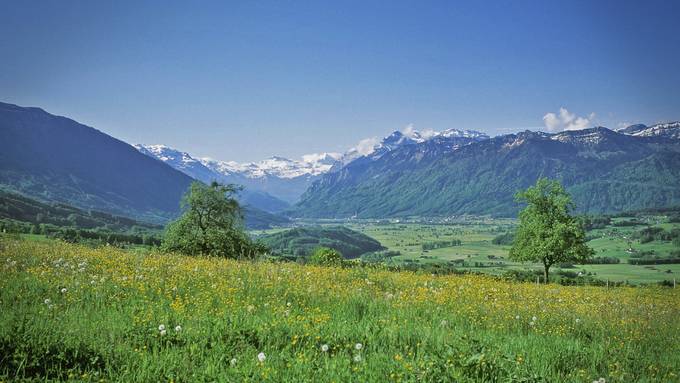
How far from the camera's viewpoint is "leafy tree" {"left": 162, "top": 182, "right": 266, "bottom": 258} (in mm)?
42094

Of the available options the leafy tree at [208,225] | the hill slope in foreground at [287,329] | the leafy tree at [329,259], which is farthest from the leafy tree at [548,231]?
the hill slope in foreground at [287,329]

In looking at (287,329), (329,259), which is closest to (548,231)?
(329,259)

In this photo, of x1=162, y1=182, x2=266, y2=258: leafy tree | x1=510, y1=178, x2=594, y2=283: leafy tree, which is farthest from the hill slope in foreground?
x1=510, y1=178, x2=594, y2=283: leafy tree

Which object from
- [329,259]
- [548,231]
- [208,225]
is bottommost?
[329,259]

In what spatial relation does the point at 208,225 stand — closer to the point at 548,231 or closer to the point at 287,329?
the point at 548,231

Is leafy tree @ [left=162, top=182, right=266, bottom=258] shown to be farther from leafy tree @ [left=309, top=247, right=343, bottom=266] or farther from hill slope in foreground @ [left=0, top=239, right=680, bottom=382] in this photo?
hill slope in foreground @ [left=0, top=239, right=680, bottom=382]

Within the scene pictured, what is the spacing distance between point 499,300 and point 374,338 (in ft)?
21.9

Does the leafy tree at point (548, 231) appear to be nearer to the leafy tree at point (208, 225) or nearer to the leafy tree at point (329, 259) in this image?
the leafy tree at point (329, 259)

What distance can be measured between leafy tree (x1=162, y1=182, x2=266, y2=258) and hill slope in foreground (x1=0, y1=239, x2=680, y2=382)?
1079 inches

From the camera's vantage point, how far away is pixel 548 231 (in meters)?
46.0

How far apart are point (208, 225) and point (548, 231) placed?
114 ft

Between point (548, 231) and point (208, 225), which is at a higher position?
point (548, 231)

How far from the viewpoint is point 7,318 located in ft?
24.6

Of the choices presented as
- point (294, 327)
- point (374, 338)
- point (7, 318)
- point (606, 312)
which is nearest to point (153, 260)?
point (7, 318)
